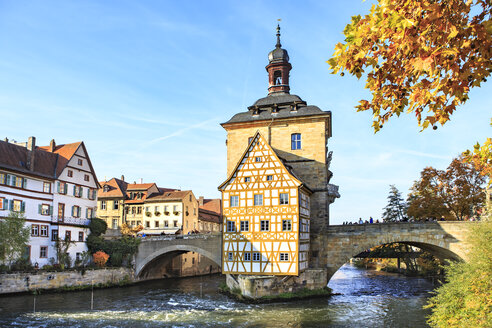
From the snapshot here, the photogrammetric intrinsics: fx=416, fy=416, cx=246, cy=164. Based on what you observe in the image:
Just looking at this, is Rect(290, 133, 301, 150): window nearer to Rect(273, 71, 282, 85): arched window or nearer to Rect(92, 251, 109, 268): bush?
Rect(273, 71, 282, 85): arched window

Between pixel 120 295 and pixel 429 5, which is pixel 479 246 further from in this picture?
pixel 120 295

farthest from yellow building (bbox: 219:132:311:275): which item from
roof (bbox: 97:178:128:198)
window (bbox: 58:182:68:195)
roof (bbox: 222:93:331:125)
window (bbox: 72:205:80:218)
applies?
roof (bbox: 97:178:128:198)

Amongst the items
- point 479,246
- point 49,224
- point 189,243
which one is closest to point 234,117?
point 189,243

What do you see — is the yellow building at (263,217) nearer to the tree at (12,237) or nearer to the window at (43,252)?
the tree at (12,237)

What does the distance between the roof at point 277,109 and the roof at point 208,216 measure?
24832mm

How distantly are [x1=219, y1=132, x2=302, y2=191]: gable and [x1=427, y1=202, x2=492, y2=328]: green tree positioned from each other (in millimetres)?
13070

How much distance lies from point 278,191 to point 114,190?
3282 cm

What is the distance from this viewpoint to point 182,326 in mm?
20266

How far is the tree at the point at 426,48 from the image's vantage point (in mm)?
3799

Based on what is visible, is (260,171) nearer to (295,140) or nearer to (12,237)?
(295,140)

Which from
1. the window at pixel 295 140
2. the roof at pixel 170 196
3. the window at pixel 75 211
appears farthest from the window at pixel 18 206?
the window at pixel 295 140

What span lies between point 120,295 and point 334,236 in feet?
54.2

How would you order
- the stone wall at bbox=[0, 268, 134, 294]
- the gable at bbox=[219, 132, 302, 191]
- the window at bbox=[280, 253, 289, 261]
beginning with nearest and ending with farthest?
the window at bbox=[280, 253, 289, 261]
the stone wall at bbox=[0, 268, 134, 294]
the gable at bbox=[219, 132, 302, 191]

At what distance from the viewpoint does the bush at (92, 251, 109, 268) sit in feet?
117
